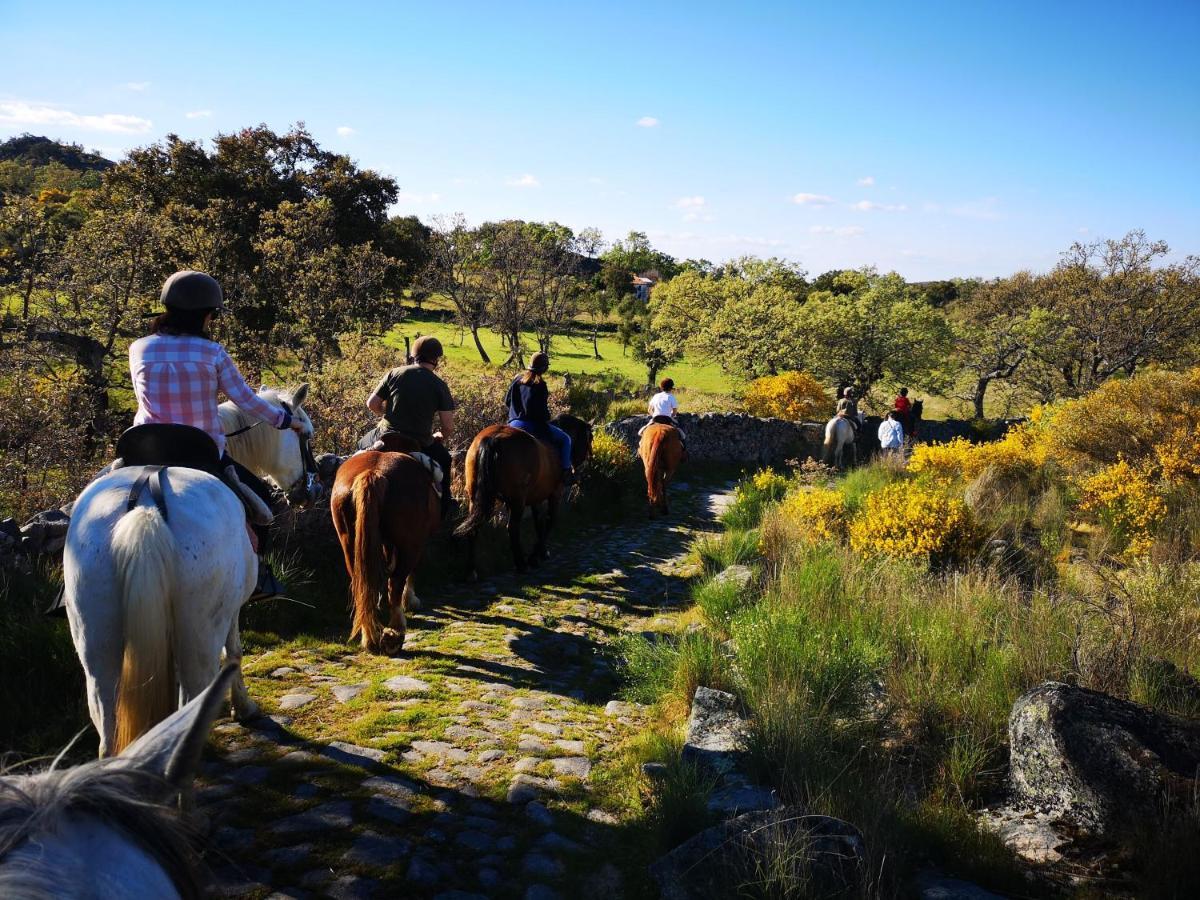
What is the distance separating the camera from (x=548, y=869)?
3.09 m

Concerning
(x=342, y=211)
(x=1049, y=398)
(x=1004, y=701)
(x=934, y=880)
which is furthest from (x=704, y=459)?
(x=1049, y=398)

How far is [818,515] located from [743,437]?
10.4 meters

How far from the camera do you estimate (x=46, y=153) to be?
2470 inches

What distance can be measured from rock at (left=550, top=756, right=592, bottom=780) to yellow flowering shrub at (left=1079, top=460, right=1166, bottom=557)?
7.25 metres

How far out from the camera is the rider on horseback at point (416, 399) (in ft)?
21.0

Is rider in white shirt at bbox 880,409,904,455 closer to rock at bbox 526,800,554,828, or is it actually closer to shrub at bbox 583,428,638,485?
shrub at bbox 583,428,638,485

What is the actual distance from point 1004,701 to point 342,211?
1047 inches

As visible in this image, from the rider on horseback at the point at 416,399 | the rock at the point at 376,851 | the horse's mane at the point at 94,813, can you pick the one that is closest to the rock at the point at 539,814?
the rock at the point at 376,851

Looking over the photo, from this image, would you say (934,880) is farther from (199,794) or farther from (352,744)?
(199,794)

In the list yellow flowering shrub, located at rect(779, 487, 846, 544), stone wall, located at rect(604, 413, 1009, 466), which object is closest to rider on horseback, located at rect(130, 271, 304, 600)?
yellow flowering shrub, located at rect(779, 487, 846, 544)

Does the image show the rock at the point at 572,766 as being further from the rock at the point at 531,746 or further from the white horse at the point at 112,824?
the white horse at the point at 112,824

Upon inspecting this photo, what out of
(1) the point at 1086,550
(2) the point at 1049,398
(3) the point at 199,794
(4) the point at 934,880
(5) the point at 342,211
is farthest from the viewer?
(2) the point at 1049,398

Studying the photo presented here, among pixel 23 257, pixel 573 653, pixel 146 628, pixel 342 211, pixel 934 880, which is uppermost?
pixel 342 211

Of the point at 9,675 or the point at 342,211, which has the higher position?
the point at 342,211
